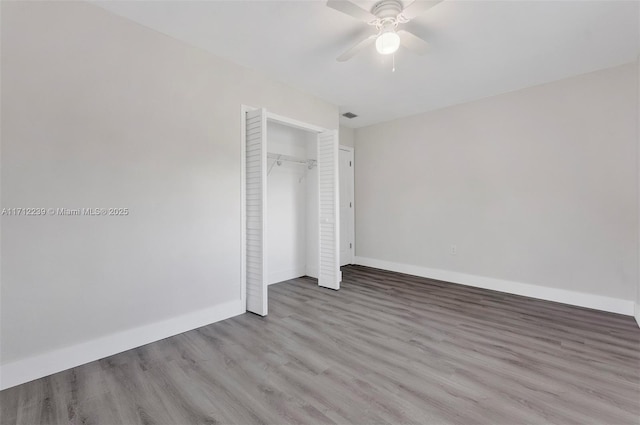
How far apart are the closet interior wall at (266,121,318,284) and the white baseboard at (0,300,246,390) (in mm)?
1508

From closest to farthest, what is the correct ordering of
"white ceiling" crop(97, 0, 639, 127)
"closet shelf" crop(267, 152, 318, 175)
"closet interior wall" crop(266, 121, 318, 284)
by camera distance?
"white ceiling" crop(97, 0, 639, 127) → "closet shelf" crop(267, 152, 318, 175) → "closet interior wall" crop(266, 121, 318, 284)

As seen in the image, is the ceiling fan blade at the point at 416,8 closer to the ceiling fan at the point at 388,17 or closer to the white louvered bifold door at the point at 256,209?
the ceiling fan at the point at 388,17

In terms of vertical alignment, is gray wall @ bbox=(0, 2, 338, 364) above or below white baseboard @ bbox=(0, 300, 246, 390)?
above

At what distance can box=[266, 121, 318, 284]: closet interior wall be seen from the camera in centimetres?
438

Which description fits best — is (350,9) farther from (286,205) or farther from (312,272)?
(312,272)

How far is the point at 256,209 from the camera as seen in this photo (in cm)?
310

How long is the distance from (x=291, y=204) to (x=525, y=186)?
3.30 m

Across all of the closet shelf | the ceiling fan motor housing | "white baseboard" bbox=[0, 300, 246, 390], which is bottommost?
"white baseboard" bbox=[0, 300, 246, 390]

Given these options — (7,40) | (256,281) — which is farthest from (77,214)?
(256,281)

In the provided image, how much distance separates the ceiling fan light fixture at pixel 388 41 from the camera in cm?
211

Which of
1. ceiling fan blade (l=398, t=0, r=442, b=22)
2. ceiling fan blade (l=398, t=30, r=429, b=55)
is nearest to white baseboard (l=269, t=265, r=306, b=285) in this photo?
ceiling fan blade (l=398, t=30, r=429, b=55)

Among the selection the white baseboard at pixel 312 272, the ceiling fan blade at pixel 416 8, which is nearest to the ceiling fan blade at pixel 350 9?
the ceiling fan blade at pixel 416 8

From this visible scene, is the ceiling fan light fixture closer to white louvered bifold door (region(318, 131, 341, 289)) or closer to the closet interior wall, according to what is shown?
white louvered bifold door (region(318, 131, 341, 289))

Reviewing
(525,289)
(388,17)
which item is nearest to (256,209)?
(388,17)
